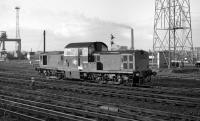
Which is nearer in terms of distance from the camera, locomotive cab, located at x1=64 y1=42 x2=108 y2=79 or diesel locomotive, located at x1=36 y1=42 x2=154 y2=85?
diesel locomotive, located at x1=36 y1=42 x2=154 y2=85

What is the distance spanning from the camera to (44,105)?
1395 centimetres

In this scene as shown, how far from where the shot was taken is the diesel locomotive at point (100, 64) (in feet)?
72.8

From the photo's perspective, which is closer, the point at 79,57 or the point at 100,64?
the point at 100,64

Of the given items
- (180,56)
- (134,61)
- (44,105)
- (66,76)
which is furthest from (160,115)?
(180,56)

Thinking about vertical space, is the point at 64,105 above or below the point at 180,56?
below

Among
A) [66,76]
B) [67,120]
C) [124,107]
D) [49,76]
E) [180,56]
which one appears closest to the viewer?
[67,120]

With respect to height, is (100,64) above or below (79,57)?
below

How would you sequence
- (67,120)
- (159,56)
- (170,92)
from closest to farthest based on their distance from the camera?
1. (67,120)
2. (170,92)
3. (159,56)

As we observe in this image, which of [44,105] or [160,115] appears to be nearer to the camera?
[160,115]

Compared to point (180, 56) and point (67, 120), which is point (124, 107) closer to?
point (67, 120)

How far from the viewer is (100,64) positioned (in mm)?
23906

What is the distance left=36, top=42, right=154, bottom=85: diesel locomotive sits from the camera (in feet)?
72.8

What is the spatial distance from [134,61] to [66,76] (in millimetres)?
8127

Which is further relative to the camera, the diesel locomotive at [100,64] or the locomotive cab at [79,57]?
the locomotive cab at [79,57]
